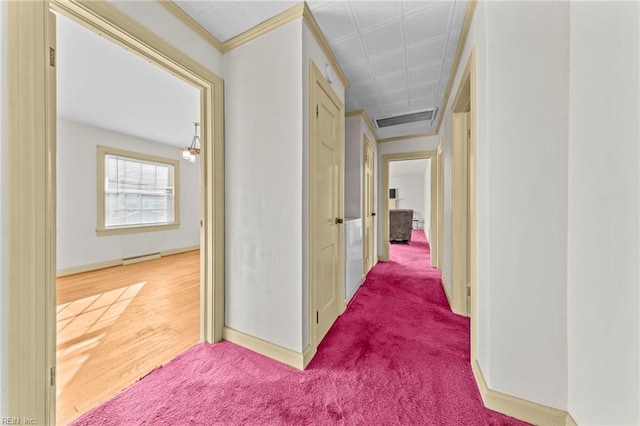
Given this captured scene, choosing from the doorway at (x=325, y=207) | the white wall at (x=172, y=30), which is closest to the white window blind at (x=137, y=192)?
the white wall at (x=172, y=30)

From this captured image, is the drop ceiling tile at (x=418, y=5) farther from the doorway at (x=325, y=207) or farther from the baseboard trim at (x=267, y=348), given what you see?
the baseboard trim at (x=267, y=348)

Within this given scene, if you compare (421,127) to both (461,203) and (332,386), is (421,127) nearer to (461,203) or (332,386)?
(461,203)

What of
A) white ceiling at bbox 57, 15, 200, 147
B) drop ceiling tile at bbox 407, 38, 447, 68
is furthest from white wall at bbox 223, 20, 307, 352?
white ceiling at bbox 57, 15, 200, 147

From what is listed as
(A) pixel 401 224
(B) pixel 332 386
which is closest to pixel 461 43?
(B) pixel 332 386

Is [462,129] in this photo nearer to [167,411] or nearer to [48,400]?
[167,411]

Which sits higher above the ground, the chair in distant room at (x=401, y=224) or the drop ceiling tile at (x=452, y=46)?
the drop ceiling tile at (x=452, y=46)

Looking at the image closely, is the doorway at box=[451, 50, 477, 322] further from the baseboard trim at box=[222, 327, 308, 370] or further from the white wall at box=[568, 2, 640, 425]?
the baseboard trim at box=[222, 327, 308, 370]

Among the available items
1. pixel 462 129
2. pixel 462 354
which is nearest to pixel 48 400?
pixel 462 354

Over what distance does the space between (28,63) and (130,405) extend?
171cm

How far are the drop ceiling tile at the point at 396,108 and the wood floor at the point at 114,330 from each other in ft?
10.9

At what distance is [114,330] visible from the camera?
1978mm

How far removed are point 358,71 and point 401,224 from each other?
524 cm

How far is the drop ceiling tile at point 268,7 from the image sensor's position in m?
1.47

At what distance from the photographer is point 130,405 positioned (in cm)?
124
